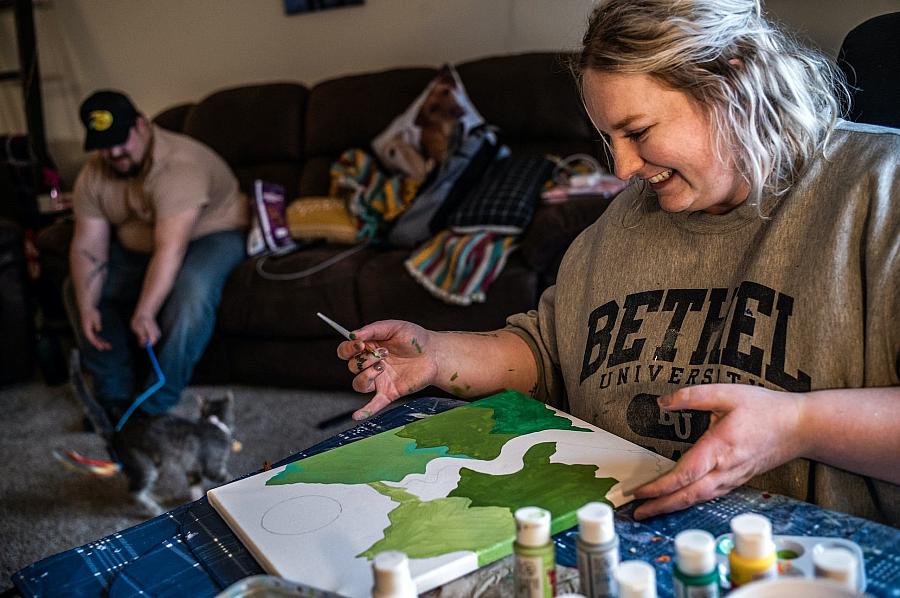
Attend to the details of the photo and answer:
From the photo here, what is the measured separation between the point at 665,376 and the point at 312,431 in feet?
5.98

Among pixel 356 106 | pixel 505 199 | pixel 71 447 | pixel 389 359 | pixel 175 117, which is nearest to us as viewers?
pixel 389 359

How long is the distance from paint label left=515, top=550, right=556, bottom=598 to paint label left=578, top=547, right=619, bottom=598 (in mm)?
23

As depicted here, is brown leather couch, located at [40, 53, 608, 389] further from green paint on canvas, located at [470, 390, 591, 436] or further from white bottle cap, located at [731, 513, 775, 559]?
white bottle cap, located at [731, 513, 775, 559]

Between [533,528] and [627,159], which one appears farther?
[627,159]

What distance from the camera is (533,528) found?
2.07ft

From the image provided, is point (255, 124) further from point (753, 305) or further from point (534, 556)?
point (534, 556)

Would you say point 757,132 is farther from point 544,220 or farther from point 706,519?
point 544,220

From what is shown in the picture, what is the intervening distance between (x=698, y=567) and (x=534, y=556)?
12cm

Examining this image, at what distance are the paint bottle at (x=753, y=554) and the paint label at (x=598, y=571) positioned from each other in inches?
3.5

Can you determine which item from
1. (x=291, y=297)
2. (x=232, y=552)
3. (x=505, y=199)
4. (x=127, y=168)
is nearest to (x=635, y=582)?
(x=232, y=552)

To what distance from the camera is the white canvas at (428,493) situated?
764 millimetres

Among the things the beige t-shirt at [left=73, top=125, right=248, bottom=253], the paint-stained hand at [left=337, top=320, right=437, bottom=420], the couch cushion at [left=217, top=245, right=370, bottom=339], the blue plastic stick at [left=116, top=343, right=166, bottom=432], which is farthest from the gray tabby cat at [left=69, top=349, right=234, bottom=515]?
the paint-stained hand at [left=337, top=320, right=437, bottom=420]

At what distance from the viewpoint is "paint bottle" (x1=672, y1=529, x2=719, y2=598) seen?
595 mm

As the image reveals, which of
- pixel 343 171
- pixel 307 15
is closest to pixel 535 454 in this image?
pixel 343 171
